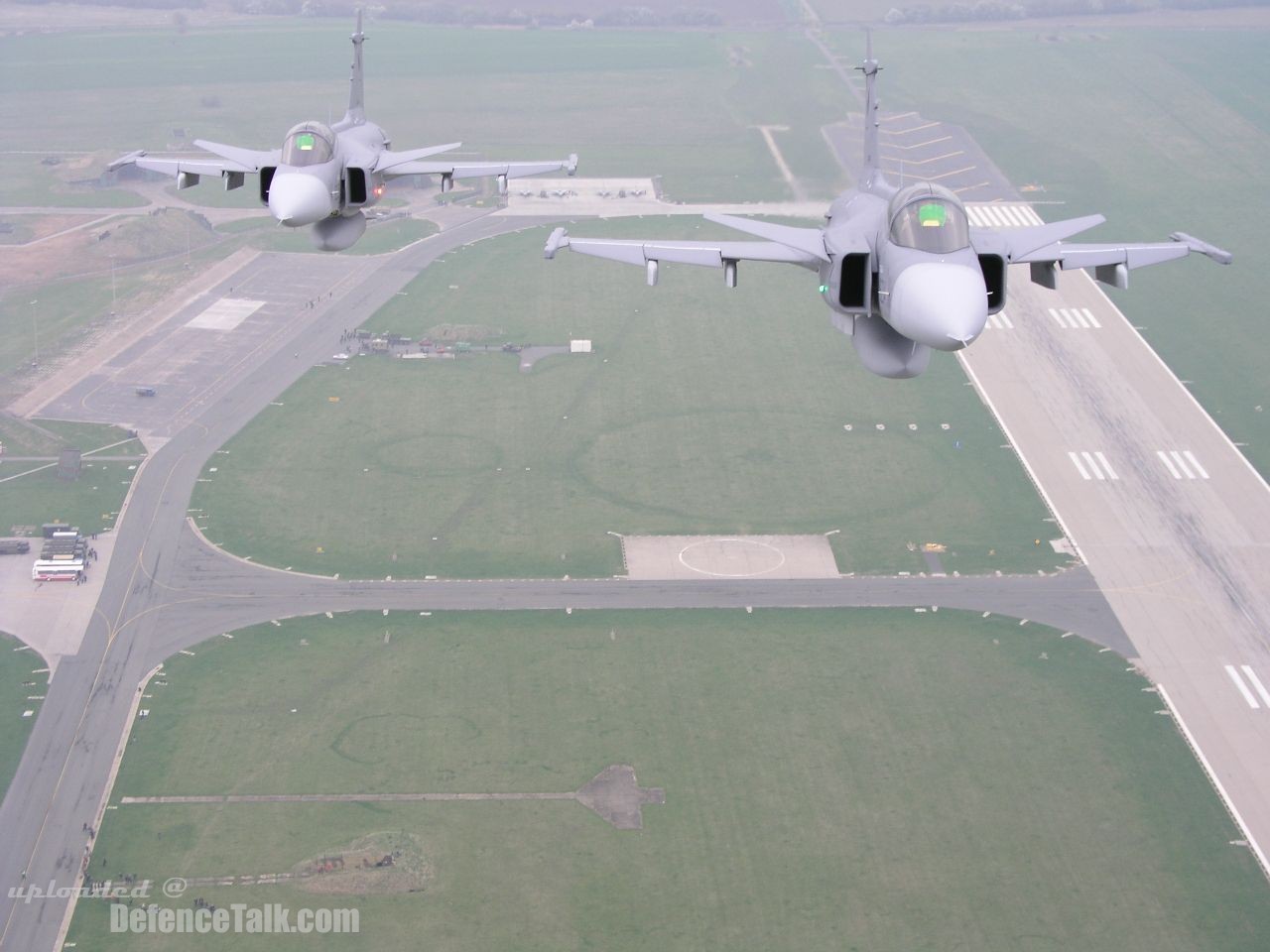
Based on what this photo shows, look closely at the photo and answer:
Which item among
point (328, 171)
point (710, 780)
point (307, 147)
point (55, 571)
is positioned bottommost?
point (710, 780)

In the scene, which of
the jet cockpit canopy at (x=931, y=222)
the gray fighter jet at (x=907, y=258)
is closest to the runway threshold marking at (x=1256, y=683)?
the gray fighter jet at (x=907, y=258)

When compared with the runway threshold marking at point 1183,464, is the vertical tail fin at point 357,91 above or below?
above

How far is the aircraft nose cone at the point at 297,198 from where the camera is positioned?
82750mm

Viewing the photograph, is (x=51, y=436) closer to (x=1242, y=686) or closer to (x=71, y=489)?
(x=71, y=489)

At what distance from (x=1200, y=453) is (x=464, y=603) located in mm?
70025

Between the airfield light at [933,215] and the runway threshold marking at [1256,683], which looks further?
the runway threshold marking at [1256,683]

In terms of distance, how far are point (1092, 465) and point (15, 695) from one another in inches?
3613

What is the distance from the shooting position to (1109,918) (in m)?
91.6

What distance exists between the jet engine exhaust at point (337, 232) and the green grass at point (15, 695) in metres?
40.2

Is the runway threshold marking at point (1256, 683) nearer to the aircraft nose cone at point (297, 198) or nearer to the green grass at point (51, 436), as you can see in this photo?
the aircraft nose cone at point (297, 198)

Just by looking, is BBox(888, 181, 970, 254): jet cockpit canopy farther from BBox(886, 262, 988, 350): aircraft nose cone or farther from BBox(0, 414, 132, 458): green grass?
BBox(0, 414, 132, 458): green grass

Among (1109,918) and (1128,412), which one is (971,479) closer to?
(1128,412)

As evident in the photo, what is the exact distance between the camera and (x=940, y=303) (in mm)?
64188

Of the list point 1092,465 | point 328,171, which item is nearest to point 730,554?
point 1092,465
